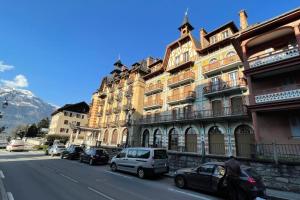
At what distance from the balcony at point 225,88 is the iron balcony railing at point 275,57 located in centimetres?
380

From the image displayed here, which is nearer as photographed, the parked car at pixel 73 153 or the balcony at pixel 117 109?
the parked car at pixel 73 153

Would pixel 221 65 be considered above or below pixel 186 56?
below

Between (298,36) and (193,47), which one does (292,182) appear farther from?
(193,47)

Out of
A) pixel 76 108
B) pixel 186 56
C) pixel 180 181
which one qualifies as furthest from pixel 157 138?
pixel 76 108

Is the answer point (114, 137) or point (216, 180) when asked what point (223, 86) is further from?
point (114, 137)

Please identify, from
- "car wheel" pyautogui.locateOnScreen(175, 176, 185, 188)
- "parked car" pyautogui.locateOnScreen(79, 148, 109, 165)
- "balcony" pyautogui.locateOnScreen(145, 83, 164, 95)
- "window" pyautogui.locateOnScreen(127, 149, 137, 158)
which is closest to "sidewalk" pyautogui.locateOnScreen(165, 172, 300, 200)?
"car wheel" pyautogui.locateOnScreen(175, 176, 185, 188)

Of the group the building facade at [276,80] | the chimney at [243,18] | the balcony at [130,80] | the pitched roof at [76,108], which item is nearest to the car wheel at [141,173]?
the building facade at [276,80]

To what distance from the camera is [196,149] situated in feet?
72.0

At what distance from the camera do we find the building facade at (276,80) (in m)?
13.5

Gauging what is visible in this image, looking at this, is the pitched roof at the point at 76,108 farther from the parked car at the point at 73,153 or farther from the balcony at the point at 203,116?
the balcony at the point at 203,116

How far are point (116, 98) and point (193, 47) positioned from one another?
19.4 meters

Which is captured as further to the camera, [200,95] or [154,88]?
[154,88]

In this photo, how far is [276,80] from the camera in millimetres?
15680

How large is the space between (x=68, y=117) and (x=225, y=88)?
197 ft
